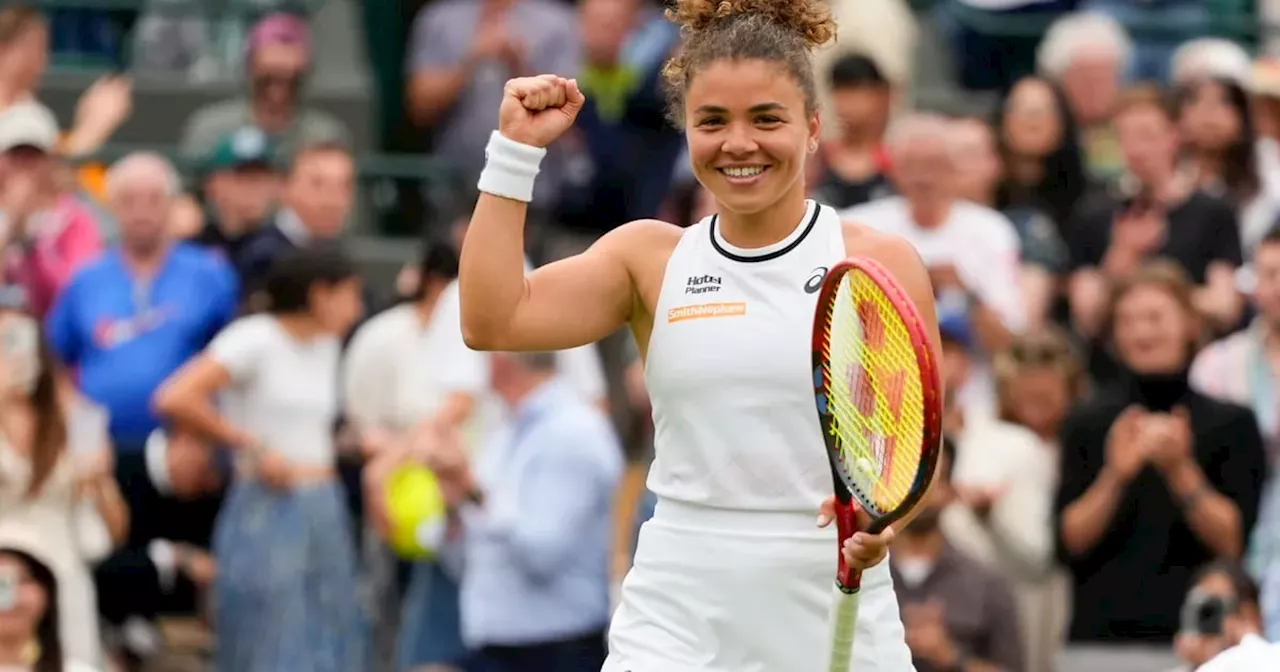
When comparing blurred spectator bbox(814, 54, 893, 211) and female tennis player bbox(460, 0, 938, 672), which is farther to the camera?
blurred spectator bbox(814, 54, 893, 211)

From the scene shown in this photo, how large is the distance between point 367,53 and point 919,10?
2.80 meters

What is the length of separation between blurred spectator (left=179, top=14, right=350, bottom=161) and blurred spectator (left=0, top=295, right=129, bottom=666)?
207 cm

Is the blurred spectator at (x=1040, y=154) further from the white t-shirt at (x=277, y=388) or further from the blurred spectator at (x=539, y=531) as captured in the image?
the white t-shirt at (x=277, y=388)

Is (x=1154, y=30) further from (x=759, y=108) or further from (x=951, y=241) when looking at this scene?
(x=759, y=108)

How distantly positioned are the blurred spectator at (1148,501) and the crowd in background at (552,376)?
1cm

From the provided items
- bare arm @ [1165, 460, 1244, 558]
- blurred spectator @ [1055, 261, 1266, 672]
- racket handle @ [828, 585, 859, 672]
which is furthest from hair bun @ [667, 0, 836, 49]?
bare arm @ [1165, 460, 1244, 558]

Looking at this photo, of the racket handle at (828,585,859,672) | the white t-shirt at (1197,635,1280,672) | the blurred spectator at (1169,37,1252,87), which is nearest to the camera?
the racket handle at (828,585,859,672)

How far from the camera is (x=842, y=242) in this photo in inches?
212

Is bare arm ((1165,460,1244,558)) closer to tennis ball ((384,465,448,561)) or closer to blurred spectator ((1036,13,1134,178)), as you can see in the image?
tennis ball ((384,465,448,561))

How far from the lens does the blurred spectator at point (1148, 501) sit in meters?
8.83

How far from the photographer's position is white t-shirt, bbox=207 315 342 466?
32.8 ft

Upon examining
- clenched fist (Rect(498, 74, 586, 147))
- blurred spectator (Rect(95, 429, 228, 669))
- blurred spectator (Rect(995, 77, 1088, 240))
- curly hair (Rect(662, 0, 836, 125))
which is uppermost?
curly hair (Rect(662, 0, 836, 125))

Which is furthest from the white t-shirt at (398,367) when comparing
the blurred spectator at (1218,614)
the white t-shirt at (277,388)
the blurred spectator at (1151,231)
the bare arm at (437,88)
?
the blurred spectator at (1218,614)

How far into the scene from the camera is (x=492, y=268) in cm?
527
